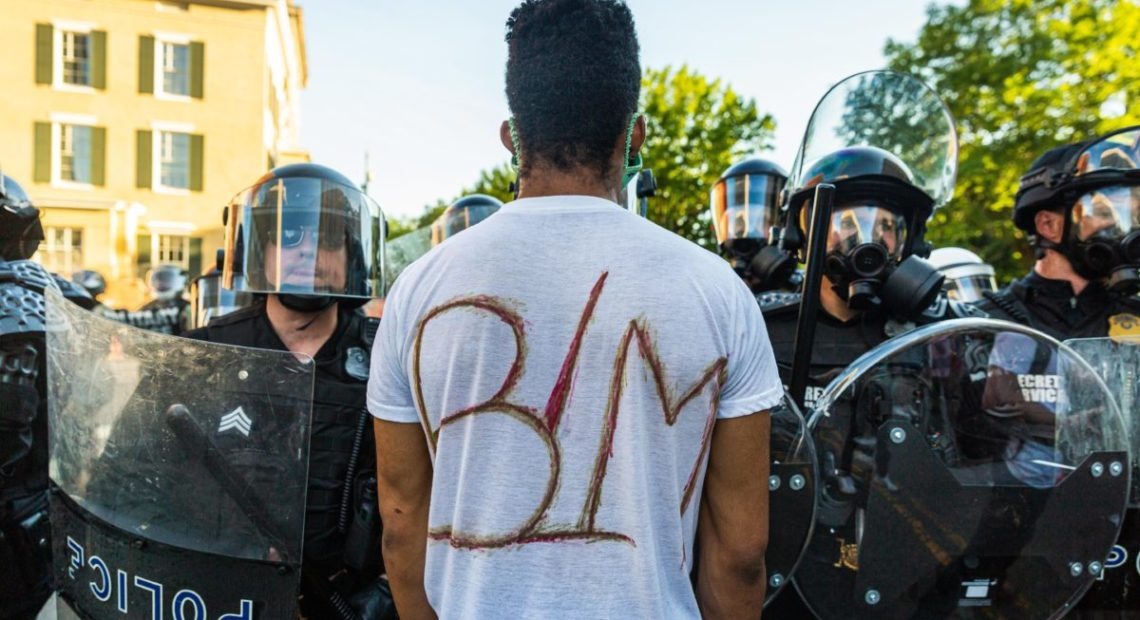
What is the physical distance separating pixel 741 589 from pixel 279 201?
2148mm

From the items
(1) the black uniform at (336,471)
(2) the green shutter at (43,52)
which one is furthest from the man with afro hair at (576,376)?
(2) the green shutter at (43,52)

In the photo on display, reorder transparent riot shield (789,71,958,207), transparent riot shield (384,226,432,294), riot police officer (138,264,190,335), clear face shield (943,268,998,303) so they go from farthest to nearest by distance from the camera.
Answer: riot police officer (138,264,190,335)
clear face shield (943,268,998,303)
transparent riot shield (384,226,432,294)
transparent riot shield (789,71,958,207)

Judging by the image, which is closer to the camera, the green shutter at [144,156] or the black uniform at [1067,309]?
the black uniform at [1067,309]

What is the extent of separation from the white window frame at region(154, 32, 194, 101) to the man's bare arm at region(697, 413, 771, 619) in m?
28.7

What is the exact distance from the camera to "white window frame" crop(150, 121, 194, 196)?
2609 centimetres

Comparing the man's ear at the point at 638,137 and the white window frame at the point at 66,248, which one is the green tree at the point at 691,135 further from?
the man's ear at the point at 638,137

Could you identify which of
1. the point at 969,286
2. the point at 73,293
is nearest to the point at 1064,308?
the point at 969,286

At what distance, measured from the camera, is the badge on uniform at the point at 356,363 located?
285cm

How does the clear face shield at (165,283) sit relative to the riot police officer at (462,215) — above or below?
below

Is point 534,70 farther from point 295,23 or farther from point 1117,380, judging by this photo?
point 295,23

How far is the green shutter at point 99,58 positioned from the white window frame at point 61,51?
135mm

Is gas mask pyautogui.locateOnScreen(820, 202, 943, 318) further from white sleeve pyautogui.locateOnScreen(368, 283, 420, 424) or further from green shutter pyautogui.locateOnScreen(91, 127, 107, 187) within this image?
green shutter pyautogui.locateOnScreen(91, 127, 107, 187)

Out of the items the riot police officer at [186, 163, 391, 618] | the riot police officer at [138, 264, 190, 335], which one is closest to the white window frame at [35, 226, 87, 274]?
the riot police officer at [138, 264, 190, 335]

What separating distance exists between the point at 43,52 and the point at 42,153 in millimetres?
3184
